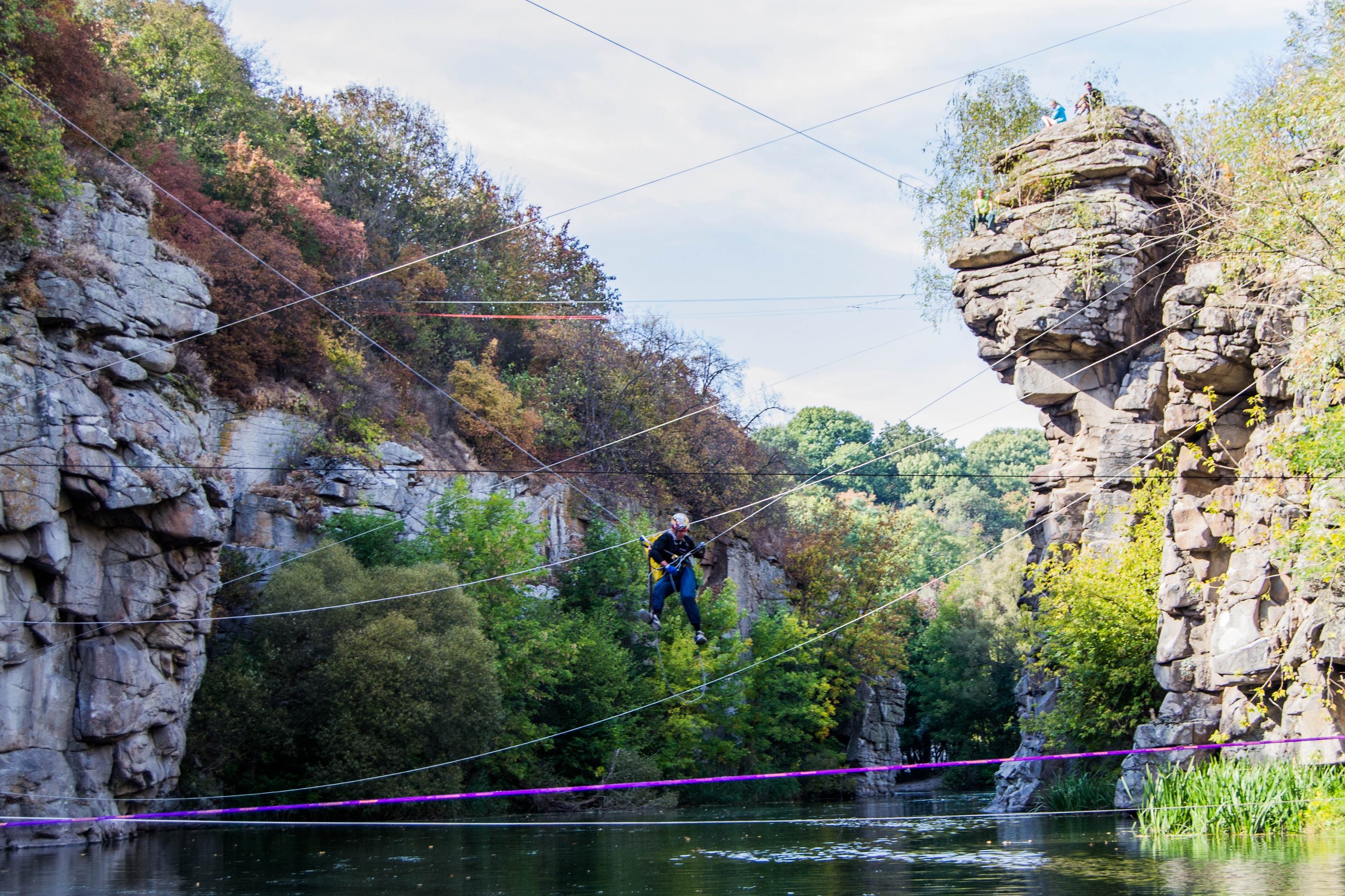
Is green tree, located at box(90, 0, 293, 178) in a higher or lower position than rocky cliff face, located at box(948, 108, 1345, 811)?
higher

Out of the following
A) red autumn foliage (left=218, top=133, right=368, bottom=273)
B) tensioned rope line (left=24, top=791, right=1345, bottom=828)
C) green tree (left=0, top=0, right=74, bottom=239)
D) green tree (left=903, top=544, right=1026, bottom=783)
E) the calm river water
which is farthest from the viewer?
green tree (left=903, top=544, right=1026, bottom=783)

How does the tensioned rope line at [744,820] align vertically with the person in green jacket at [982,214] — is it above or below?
below

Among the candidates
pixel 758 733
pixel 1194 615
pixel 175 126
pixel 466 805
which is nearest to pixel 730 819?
pixel 466 805

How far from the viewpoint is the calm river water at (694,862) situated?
15.0 metres

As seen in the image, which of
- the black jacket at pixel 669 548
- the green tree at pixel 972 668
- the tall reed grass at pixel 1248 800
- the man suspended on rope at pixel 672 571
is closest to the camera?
the tall reed grass at pixel 1248 800

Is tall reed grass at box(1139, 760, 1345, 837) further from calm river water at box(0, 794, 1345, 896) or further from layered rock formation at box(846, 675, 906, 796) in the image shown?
layered rock formation at box(846, 675, 906, 796)

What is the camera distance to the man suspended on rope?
19781mm

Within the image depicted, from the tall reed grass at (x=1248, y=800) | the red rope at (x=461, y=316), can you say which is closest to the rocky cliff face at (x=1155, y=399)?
the tall reed grass at (x=1248, y=800)

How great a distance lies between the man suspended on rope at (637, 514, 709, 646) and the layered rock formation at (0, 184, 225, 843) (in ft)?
38.1

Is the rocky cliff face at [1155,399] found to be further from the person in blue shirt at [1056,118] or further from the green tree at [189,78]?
the green tree at [189,78]

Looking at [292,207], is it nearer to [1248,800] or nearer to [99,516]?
[99,516]

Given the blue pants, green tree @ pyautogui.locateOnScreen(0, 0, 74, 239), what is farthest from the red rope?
the blue pants

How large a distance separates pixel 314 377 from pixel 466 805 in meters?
13.6

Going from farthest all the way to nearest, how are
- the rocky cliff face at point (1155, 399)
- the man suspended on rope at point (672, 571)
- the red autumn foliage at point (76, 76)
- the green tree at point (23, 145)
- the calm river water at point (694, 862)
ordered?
the red autumn foliage at point (76, 76), the green tree at point (23, 145), the rocky cliff face at point (1155, 399), the man suspended on rope at point (672, 571), the calm river water at point (694, 862)
